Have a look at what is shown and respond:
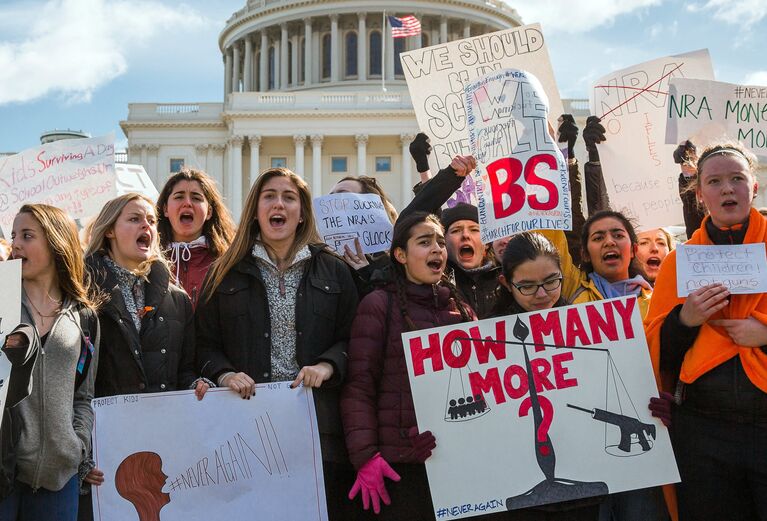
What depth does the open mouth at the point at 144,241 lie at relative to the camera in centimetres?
418

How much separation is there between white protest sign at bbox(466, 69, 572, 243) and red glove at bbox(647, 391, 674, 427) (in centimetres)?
106

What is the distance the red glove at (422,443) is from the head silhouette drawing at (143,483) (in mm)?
1108

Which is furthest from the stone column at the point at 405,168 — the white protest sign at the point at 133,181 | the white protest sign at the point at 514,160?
the white protest sign at the point at 514,160

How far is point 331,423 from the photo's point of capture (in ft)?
12.7

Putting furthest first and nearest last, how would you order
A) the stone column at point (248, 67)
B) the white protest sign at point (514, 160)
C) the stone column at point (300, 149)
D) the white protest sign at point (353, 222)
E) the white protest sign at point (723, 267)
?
the stone column at point (248, 67)
the stone column at point (300, 149)
the white protest sign at point (353, 222)
the white protest sign at point (514, 160)
the white protest sign at point (723, 267)

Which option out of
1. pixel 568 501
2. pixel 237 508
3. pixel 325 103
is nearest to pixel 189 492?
pixel 237 508

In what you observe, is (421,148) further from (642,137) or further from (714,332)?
(714,332)

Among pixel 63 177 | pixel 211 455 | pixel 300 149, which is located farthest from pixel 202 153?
pixel 211 455

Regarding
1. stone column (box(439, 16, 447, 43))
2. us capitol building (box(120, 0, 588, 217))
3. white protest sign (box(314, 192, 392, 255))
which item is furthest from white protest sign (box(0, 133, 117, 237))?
stone column (box(439, 16, 447, 43))

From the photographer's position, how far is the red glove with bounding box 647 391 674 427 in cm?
354

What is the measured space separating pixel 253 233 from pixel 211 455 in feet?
3.78

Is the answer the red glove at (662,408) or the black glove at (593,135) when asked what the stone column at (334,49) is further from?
the red glove at (662,408)

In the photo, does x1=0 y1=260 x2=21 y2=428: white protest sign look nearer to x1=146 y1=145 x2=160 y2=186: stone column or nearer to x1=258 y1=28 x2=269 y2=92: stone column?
x1=146 y1=145 x2=160 y2=186: stone column

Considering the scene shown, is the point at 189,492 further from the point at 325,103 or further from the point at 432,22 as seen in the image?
the point at 432,22
